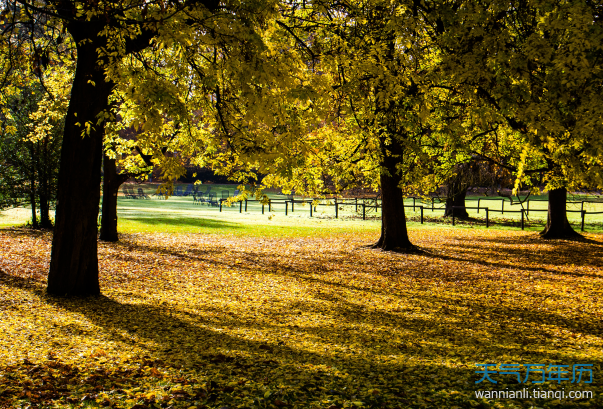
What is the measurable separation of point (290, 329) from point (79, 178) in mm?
4300

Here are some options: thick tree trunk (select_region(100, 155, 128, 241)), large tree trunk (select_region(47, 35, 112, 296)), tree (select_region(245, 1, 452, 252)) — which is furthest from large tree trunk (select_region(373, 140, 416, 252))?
large tree trunk (select_region(47, 35, 112, 296))

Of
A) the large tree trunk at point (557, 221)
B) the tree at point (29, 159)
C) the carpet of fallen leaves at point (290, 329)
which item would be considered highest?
the tree at point (29, 159)

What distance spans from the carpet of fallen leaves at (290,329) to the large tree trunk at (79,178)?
0.53 m

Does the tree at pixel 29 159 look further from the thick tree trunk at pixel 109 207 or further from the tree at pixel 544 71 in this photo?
the tree at pixel 544 71

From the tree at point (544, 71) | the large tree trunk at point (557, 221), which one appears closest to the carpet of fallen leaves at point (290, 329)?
the tree at point (544, 71)

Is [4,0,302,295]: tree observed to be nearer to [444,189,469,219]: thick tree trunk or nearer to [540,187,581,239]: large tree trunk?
[540,187,581,239]: large tree trunk

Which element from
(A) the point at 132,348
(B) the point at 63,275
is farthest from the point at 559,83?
(B) the point at 63,275

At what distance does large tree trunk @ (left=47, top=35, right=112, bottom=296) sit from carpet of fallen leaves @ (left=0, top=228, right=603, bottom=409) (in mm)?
530

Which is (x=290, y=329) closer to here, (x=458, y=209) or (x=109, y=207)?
(x=109, y=207)

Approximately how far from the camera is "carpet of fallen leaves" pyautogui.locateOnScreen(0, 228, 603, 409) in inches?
171

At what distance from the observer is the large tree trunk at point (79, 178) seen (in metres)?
7.95

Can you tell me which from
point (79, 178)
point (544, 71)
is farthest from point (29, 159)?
point (544, 71)

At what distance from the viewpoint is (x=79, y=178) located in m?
8.05

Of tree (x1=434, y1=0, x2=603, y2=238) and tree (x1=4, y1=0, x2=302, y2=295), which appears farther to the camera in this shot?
tree (x1=4, y1=0, x2=302, y2=295)
